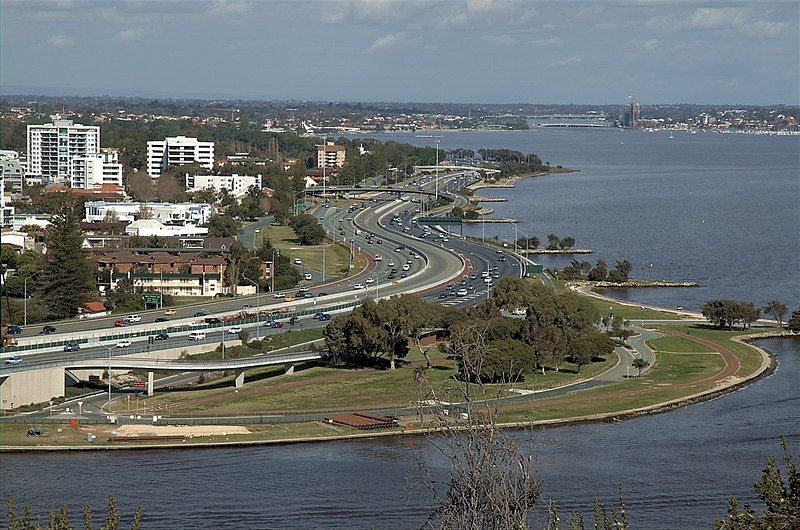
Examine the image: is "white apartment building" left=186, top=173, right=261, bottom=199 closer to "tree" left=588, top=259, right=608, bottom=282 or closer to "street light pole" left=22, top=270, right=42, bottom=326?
"tree" left=588, top=259, right=608, bottom=282

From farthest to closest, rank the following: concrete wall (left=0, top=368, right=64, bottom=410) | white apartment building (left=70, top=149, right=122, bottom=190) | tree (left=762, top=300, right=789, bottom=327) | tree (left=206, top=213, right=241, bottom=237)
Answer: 1. white apartment building (left=70, top=149, right=122, bottom=190)
2. tree (left=206, top=213, right=241, bottom=237)
3. tree (left=762, top=300, right=789, bottom=327)
4. concrete wall (left=0, top=368, right=64, bottom=410)

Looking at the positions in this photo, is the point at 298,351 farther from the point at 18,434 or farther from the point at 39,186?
the point at 39,186

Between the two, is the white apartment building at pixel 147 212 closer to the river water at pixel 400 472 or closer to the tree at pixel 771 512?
the river water at pixel 400 472

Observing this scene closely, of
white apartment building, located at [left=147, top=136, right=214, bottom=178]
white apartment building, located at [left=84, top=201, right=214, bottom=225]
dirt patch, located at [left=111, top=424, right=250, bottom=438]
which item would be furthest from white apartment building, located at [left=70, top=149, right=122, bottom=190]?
dirt patch, located at [left=111, top=424, right=250, bottom=438]

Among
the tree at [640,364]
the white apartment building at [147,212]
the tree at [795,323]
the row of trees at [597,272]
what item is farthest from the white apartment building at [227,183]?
the tree at [640,364]

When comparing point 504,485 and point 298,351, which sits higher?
point 504,485

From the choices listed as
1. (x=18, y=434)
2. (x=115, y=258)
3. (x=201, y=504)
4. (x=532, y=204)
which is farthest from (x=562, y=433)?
(x=532, y=204)
